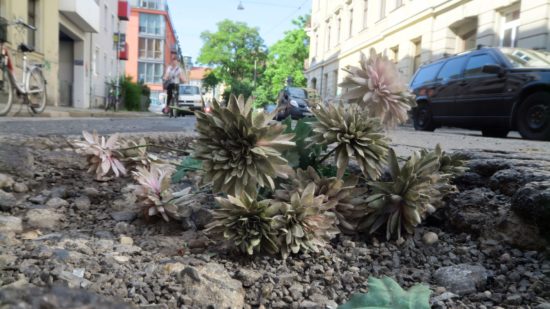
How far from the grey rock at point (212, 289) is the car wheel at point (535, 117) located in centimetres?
742

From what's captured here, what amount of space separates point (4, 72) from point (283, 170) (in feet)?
26.7

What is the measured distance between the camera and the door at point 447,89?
976cm

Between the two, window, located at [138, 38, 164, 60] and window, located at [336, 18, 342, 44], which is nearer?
window, located at [336, 18, 342, 44]

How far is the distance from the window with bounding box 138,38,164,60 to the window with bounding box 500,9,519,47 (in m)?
56.9

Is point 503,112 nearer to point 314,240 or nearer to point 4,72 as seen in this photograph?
point 314,240

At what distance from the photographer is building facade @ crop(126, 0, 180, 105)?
63656 mm

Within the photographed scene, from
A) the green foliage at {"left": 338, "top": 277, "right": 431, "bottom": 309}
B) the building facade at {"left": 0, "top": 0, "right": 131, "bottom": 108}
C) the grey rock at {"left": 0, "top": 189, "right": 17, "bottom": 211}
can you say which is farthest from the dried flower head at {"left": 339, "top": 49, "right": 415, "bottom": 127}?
the building facade at {"left": 0, "top": 0, "right": 131, "bottom": 108}

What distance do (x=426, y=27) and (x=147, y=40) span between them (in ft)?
175

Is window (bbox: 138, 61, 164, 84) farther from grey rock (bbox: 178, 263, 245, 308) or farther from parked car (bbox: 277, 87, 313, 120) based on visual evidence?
grey rock (bbox: 178, 263, 245, 308)

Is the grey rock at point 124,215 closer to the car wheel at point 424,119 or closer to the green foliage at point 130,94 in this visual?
the car wheel at point 424,119

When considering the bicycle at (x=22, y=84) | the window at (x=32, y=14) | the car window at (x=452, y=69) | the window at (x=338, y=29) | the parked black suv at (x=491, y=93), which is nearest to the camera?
the parked black suv at (x=491, y=93)

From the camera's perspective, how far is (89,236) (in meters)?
1.67

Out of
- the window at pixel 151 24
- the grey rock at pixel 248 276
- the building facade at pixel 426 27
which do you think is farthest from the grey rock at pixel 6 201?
the window at pixel 151 24

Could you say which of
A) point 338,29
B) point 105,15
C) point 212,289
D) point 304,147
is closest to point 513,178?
point 304,147
